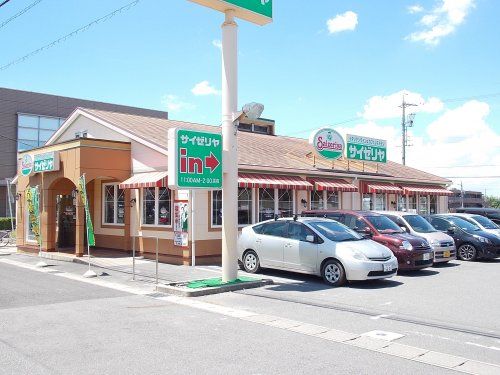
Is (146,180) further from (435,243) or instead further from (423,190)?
(423,190)

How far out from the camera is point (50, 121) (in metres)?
42.9

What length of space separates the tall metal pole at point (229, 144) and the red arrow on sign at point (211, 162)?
31 centimetres

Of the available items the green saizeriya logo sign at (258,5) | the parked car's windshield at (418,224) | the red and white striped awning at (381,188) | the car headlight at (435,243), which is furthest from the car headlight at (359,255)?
the red and white striped awning at (381,188)

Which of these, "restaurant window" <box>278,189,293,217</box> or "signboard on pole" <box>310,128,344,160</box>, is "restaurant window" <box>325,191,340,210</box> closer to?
"signboard on pole" <box>310,128,344,160</box>

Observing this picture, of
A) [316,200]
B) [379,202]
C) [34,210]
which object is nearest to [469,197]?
[379,202]

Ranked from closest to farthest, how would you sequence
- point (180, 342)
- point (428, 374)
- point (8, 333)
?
point (428, 374), point (180, 342), point (8, 333)

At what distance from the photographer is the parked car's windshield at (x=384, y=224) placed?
13.9m

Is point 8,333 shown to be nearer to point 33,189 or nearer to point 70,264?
point 70,264

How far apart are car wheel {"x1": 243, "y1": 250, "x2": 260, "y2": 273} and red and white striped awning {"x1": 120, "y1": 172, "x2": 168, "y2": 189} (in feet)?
11.2

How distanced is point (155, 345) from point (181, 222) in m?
8.76

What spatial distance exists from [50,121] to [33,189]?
26.9 m

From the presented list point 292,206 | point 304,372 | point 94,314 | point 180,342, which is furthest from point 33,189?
point 304,372

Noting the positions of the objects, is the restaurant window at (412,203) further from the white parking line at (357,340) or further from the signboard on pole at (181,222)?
the white parking line at (357,340)

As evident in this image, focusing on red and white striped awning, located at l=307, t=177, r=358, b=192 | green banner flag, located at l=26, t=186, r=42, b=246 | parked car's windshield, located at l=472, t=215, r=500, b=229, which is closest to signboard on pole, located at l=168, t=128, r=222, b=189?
red and white striped awning, located at l=307, t=177, r=358, b=192
